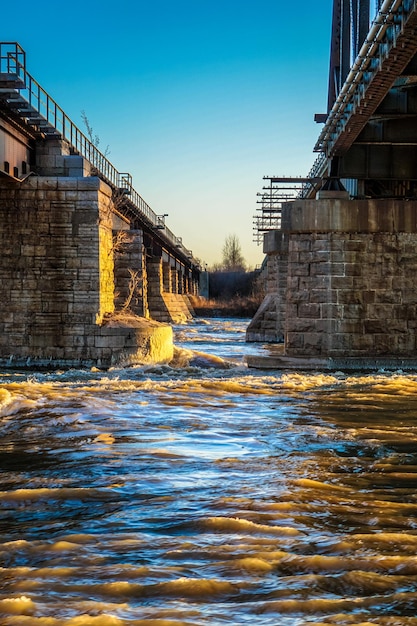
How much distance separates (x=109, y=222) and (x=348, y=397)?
10.1m

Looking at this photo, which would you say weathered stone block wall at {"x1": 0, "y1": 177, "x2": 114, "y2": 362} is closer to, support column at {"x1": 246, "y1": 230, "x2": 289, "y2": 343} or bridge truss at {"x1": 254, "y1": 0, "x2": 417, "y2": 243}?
bridge truss at {"x1": 254, "y1": 0, "x2": 417, "y2": 243}

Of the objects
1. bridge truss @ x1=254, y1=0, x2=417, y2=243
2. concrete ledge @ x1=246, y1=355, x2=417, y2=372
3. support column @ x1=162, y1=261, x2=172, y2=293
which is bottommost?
concrete ledge @ x1=246, y1=355, x2=417, y2=372

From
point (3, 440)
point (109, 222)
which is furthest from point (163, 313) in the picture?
point (3, 440)

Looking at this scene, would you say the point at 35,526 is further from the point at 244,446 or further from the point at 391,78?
the point at 391,78

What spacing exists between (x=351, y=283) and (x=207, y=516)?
13540 millimetres

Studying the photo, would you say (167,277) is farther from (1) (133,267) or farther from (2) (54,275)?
(2) (54,275)

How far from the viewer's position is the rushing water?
4.27 metres

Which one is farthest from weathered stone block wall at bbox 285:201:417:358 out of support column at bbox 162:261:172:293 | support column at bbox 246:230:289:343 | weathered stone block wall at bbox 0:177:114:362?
support column at bbox 162:261:172:293

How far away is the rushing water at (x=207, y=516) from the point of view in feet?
14.0

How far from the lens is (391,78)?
1448 centimetres

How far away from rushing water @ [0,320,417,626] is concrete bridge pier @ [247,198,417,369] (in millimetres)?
6565

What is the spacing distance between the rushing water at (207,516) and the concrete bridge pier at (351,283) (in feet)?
21.5

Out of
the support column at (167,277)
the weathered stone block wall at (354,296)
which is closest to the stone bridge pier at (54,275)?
the weathered stone block wall at (354,296)

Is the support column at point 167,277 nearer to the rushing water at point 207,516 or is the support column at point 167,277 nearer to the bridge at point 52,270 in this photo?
the bridge at point 52,270
